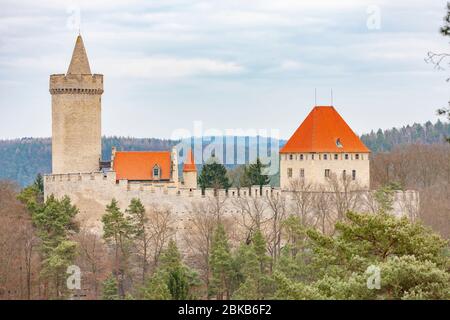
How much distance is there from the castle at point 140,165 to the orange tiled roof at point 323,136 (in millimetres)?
44

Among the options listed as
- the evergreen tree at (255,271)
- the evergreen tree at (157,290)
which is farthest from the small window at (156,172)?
the evergreen tree at (157,290)

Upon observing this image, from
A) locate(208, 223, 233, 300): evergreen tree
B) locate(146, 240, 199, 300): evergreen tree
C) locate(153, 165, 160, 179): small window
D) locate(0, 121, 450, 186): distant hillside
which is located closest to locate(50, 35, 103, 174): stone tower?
locate(153, 165, 160, 179): small window

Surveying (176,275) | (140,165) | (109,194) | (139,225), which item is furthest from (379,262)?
(140,165)

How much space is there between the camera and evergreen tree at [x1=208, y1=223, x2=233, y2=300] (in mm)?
48938

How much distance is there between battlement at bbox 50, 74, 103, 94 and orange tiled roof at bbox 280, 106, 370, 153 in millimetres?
8737

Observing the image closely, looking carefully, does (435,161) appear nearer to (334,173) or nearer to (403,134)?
(334,173)

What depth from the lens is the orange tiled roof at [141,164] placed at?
6053cm

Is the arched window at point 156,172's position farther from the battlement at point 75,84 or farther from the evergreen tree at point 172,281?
the evergreen tree at point 172,281

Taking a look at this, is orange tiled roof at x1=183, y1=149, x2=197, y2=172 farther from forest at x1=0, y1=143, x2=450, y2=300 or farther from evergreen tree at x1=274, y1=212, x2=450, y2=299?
evergreen tree at x1=274, y1=212, x2=450, y2=299

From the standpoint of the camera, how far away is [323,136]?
6338 centimetres

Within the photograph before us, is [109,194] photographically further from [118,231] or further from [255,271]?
[255,271]

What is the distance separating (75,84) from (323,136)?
11.1 meters
